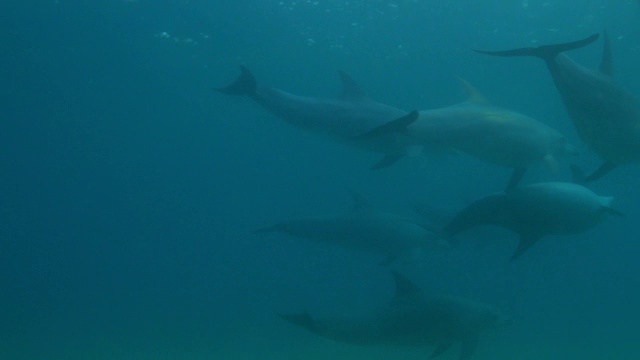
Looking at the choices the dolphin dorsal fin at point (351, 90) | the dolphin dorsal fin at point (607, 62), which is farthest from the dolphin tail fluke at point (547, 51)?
the dolphin dorsal fin at point (351, 90)

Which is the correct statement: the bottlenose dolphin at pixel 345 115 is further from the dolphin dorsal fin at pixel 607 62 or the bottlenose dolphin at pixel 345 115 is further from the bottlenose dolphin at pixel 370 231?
the dolphin dorsal fin at pixel 607 62

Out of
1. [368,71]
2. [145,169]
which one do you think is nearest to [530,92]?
[368,71]

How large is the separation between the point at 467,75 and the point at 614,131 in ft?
89.0

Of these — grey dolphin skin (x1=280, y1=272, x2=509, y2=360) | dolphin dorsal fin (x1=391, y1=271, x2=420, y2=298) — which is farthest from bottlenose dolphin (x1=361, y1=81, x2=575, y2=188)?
grey dolphin skin (x1=280, y1=272, x2=509, y2=360)

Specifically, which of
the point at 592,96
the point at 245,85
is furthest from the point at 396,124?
the point at 245,85

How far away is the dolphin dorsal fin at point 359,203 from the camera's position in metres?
12.1

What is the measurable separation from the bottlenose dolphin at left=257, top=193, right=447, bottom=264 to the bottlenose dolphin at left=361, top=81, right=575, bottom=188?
10.8 feet

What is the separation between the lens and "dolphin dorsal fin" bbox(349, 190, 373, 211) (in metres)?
12.1

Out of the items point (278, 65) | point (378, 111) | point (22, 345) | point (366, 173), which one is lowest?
point (366, 173)

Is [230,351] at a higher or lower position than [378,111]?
lower

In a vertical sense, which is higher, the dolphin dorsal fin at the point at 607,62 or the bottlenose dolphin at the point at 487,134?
the dolphin dorsal fin at the point at 607,62

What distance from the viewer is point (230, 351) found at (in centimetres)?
1900

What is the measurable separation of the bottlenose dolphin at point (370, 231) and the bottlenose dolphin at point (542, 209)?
396cm

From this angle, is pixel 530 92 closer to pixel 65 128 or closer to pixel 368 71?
pixel 368 71
